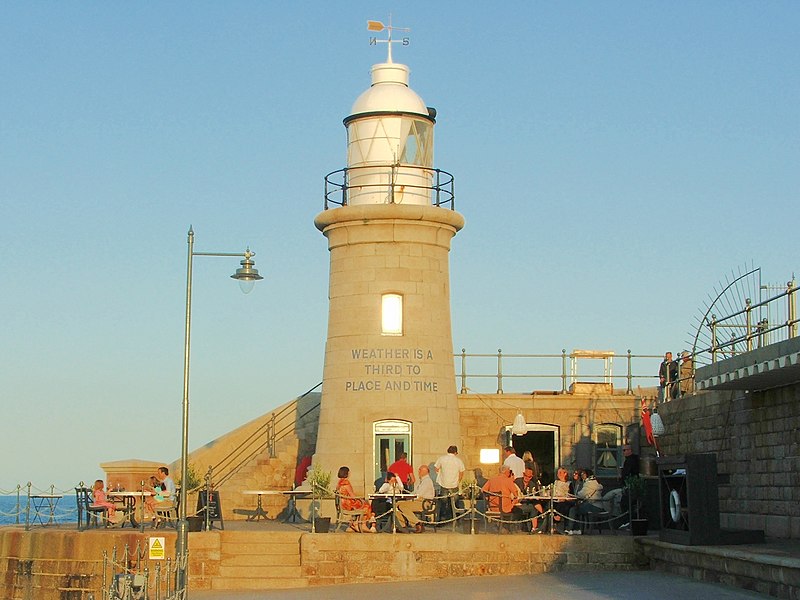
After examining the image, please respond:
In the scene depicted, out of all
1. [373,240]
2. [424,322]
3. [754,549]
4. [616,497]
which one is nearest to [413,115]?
[373,240]

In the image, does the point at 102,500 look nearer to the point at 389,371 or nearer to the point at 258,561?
the point at 258,561

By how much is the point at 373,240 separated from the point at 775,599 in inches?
485

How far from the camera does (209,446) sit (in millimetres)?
29672

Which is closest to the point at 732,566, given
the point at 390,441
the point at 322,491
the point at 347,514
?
the point at 347,514

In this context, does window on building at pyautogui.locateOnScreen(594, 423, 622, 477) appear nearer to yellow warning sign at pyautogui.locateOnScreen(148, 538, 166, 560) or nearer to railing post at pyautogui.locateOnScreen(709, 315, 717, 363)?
railing post at pyautogui.locateOnScreen(709, 315, 717, 363)

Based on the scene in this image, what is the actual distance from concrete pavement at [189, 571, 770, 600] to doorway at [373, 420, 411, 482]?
217 inches

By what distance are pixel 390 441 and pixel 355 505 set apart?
145 inches

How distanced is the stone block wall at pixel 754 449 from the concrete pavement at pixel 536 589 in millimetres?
2059

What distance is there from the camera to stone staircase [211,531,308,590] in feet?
65.8

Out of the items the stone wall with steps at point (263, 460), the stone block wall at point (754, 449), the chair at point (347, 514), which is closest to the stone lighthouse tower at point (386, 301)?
the stone wall with steps at point (263, 460)

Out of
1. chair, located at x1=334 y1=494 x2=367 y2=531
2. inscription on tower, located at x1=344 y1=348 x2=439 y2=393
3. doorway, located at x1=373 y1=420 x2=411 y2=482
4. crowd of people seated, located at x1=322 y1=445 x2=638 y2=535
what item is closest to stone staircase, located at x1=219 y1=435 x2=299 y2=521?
doorway, located at x1=373 y1=420 x2=411 y2=482

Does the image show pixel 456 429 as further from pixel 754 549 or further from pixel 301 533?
pixel 754 549

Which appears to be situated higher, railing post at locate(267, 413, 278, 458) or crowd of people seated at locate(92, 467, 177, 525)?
railing post at locate(267, 413, 278, 458)

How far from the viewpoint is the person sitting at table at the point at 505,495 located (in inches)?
838
